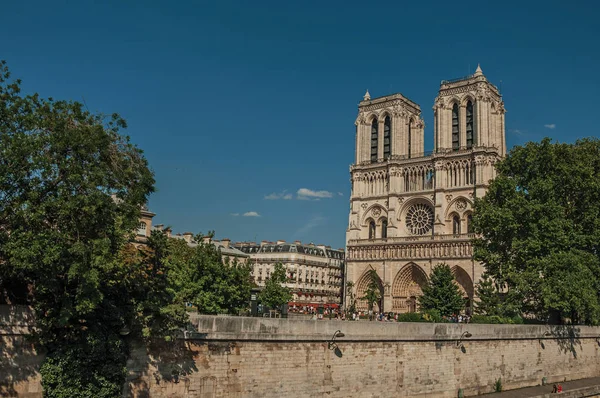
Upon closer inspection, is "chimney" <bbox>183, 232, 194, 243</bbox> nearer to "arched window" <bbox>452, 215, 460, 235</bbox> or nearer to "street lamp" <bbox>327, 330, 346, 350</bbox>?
"arched window" <bbox>452, 215, 460, 235</bbox>

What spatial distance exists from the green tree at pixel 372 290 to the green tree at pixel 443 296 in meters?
5.78

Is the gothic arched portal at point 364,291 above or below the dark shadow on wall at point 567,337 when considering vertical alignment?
above

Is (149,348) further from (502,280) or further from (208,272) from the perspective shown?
(502,280)

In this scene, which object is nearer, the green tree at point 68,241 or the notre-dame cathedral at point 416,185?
the green tree at point 68,241

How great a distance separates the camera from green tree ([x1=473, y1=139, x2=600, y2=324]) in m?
33.0

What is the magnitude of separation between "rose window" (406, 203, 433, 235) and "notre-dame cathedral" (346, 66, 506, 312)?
108 mm

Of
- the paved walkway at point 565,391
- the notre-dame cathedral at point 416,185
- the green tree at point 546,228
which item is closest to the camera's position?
the paved walkway at point 565,391

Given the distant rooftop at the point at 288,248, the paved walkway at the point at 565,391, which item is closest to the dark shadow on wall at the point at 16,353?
the paved walkway at the point at 565,391

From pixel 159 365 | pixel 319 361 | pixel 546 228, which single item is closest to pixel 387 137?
pixel 546 228

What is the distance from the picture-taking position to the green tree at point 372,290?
61394mm

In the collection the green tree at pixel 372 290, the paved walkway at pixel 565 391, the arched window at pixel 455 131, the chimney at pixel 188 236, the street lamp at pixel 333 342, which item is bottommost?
the paved walkway at pixel 565 391

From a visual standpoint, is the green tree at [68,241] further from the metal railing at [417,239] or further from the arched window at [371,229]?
the arched window at [371,229]

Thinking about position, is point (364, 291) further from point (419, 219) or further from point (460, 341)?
point (460, 341)

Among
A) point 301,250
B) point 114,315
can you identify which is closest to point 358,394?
point 114,315
